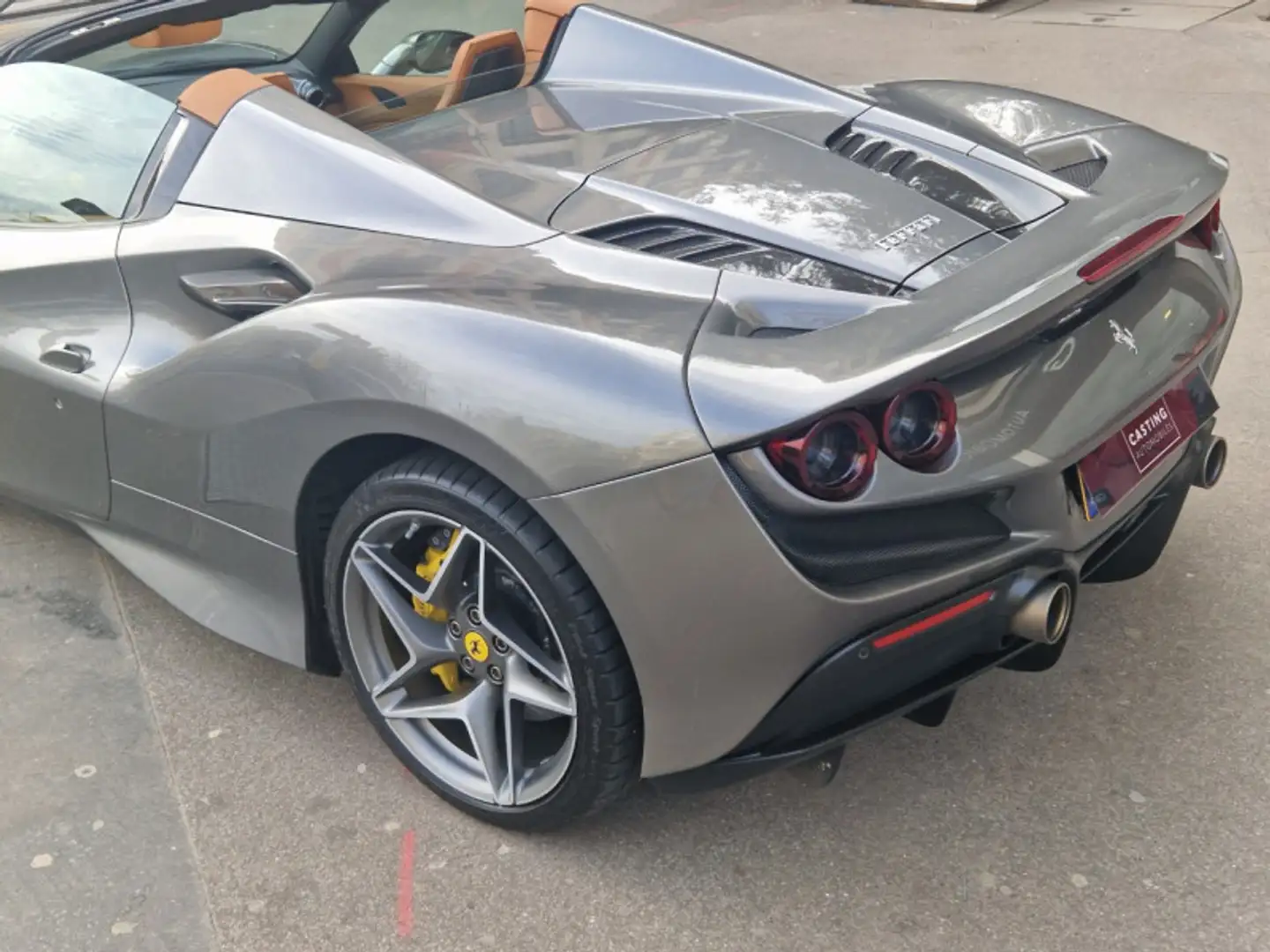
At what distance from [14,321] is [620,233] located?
1.48 m

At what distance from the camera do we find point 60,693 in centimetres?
307

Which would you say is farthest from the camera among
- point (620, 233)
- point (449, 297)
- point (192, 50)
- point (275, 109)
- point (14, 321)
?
point (192, 50)

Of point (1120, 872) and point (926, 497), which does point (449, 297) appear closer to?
point (926, 497)

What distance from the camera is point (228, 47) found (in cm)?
377

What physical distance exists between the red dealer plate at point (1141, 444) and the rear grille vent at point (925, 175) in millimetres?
444

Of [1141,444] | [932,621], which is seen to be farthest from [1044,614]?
[1141,444]

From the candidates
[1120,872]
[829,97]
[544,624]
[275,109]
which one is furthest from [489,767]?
[829,97]

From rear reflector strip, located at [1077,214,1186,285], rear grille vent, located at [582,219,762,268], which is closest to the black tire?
rear grille vent, located at [582,219,762,268]

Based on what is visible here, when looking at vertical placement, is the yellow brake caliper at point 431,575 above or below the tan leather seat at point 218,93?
below

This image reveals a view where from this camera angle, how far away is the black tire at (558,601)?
215 cm

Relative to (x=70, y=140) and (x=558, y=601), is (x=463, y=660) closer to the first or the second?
(x=558, y=601)

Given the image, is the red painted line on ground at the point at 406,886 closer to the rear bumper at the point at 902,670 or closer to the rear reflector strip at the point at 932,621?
the rear bumper at the point at 902,670

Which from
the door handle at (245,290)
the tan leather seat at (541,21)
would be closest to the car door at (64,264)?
the door handle at (245,290)

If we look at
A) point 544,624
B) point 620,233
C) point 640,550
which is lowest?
point 544,624
